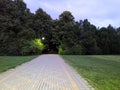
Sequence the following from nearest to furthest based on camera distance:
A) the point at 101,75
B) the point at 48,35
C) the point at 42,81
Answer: the point at 42,81
the point at 101,75
the point at 48,35

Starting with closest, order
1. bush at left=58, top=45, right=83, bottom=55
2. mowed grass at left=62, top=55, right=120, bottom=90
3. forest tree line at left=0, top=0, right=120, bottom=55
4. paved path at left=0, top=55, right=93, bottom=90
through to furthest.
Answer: paved path at left=0, top=55, right=93, bottom=90
mowed grass at left=62, top=55, right=120, bottom=90
forest tree line at left=0, top=0, right=120, bottom=55
bush at left=58, top=45, right=83, bottom=55

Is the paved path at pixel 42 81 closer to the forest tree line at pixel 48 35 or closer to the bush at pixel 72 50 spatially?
the forest tree line at pixel 48 35

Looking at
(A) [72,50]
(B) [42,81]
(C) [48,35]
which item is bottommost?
(B) [42,81]

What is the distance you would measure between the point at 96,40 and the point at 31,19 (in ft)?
62.9

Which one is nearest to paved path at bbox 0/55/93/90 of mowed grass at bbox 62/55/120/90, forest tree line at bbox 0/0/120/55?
mowed grass at bbox 62/55/120/90

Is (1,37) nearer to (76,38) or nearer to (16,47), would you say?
(16,47)

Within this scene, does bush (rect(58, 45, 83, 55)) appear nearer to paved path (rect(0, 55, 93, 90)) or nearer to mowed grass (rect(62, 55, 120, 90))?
mowed grass (rect(62, 55, 120, 90))

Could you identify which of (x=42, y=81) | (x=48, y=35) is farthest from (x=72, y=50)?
(x=42, y=81)

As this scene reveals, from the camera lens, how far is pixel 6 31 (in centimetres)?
6284

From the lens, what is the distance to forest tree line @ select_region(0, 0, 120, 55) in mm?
59656

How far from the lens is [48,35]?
71.0 m

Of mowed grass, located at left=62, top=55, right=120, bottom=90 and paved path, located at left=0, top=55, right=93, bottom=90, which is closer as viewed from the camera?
paved path, located at left=0, top=55, right=93, bottom=90

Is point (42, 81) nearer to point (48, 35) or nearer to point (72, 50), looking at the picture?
point (72, 50)

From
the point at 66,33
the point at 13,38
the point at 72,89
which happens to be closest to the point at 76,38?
the point at 66,33
